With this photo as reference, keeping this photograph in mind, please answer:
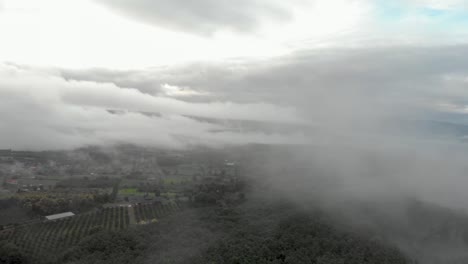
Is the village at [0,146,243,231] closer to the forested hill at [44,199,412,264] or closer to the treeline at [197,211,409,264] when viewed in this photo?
the forested hill at [44,199,412,264]

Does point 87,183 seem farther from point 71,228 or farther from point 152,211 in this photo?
point 71,228

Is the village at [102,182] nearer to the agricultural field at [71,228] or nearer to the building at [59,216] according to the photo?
the building at [59,216]

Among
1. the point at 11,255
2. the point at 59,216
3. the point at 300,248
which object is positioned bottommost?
the point at 11,255

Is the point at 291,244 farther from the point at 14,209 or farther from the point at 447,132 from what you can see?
the point at 447,132

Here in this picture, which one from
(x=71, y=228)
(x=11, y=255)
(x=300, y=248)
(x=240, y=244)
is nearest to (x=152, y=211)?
(x=71, y=228)

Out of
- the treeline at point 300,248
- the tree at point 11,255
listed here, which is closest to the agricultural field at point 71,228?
the tree at point 11,255

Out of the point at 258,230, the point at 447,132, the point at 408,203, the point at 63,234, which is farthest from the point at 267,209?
the point at 447,132
